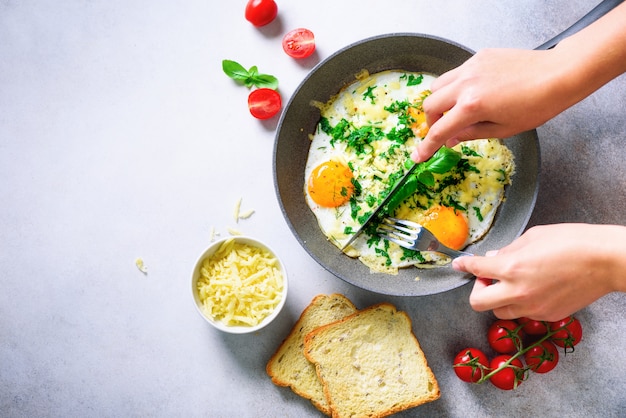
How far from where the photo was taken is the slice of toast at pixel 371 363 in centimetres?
352

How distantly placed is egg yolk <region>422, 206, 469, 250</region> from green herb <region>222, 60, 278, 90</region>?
142cm

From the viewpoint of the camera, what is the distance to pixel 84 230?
12.5 feet

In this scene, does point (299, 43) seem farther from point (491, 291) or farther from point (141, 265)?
point (491, 291)

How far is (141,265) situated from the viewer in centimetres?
375

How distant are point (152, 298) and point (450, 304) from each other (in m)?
2.07

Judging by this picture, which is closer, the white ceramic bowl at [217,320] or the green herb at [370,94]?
the white ceramic bowl at [217,320]

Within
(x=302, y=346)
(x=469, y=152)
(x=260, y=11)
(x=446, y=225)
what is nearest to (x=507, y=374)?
(x=446, y=225)

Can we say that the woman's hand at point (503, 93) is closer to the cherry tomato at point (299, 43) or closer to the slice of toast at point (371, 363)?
the cherry tomato at point (299, 43)

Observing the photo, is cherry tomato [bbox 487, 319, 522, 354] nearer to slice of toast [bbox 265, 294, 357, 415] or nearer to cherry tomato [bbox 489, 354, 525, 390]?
cherry tomato [bbox 489, 354, 525, 390]

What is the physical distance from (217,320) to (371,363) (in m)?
1.07

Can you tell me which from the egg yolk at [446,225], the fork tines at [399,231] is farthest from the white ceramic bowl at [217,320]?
the egg yolk at [446,225]

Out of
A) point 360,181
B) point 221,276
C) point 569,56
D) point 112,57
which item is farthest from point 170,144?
point 569,56

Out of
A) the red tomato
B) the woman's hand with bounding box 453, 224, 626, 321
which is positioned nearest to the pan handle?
the woman's hand with bounding box 453, 224, 626, 321

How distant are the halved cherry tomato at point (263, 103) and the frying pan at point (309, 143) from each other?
0.24m
